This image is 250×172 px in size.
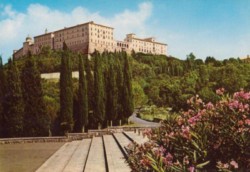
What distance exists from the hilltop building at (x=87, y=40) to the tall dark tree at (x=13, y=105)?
264 ft

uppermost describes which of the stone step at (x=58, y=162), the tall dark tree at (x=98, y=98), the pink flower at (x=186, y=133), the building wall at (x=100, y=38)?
the building wall at (x=100, y=38)

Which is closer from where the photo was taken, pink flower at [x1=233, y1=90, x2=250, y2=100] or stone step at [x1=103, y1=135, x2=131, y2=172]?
pink flower at [x1=233, y1=90, x2=250, y2=100]

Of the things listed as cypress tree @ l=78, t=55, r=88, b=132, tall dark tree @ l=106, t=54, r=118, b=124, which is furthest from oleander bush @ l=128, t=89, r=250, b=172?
tall dark tree @ l=106, t=54, r=118, b=124

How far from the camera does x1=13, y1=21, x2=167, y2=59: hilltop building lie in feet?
376

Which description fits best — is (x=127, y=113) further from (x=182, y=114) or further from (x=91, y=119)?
(x=182, y=114)

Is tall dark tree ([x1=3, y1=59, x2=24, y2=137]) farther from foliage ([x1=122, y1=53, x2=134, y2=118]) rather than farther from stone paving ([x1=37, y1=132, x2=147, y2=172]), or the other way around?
foliage ([x1=122, y1=53, x2=134, y2=118])

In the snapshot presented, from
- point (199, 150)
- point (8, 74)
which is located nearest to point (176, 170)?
point (199, 150)

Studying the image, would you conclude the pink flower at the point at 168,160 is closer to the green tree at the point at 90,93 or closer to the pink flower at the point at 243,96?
the pink flower at the point at 243,96

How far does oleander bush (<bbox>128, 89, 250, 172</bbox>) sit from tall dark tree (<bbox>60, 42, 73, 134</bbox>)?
24.4 m

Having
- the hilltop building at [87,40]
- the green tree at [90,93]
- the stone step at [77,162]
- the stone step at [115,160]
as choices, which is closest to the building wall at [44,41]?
the hilltop building at [87,40]

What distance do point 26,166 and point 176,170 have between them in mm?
13725

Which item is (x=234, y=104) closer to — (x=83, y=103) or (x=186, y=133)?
(x=186, y=133)

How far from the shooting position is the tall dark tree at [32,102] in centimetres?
3014

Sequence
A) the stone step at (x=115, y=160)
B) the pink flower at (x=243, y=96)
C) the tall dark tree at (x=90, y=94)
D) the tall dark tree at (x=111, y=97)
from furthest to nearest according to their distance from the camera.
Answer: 1. the tall dark tree at (x=111, y=97)
2. the tall dark tree at (x=90, y=94)
3. the stone step at (x=115, y=160)
4. the pink flower at (x=243, y=96)
